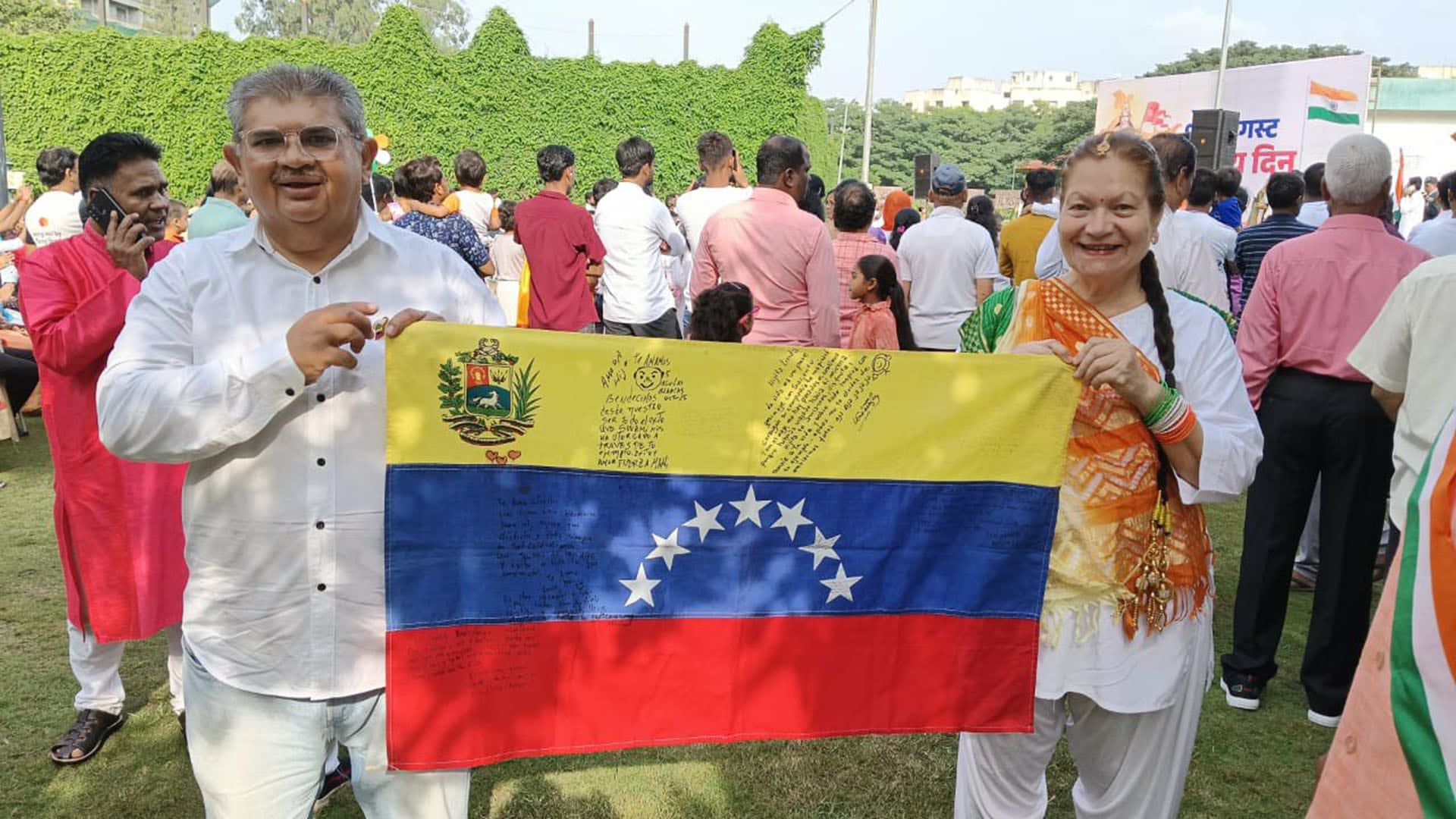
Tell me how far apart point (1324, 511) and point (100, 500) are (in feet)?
15.2

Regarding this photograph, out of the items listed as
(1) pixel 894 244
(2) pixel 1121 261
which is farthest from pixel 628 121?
(2) pixel 1121 261

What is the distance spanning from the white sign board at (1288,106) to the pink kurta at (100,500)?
18629 mm

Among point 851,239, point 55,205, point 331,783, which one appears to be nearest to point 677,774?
point 331,783

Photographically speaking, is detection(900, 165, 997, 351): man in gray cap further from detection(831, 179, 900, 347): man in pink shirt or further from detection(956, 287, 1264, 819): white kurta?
detection(956, 287, 1264, 819): white kurta

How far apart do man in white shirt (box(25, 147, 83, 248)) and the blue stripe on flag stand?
7521 millimetres

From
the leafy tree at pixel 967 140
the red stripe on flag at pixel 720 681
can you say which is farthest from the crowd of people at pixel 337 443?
the leafy tree at pixel 967 140

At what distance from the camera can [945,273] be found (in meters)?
7.06

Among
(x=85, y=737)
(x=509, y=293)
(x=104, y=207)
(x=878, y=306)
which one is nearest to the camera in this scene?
(x=104, y=207)

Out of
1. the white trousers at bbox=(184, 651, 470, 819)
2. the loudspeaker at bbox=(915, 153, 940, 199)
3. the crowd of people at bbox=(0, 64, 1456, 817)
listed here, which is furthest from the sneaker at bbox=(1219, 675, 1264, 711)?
the loudspeaker at bbox=(915, 153, 940, 199)

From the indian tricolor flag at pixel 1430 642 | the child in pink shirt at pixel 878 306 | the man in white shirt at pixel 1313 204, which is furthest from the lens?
the man in white shirt at pixel 1313 204

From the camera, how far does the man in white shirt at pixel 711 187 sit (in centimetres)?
709

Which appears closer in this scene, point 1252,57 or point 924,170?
point 924,170

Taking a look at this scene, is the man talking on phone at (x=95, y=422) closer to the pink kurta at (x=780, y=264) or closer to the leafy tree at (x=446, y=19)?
the pink kurta at (x=780, y=264)

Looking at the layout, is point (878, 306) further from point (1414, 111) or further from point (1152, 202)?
point (1414, 111)
